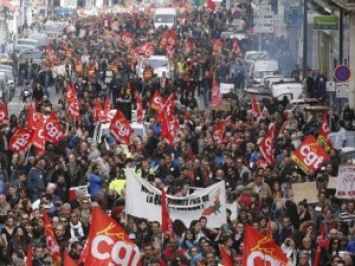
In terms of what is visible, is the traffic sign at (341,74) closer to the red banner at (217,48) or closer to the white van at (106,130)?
the white van at (106,130)

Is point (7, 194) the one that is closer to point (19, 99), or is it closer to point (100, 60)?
point (19, 99)

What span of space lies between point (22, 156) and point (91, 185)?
2.56 m

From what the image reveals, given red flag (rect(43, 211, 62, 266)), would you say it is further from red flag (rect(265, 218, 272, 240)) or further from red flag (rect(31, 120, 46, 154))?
red flag (rect(31, 120, 46, 154))

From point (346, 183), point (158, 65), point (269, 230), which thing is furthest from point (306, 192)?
point (158, 65)

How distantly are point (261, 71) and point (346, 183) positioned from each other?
33086 mm

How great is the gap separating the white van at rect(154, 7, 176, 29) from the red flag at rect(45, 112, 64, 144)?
56174 millimetres

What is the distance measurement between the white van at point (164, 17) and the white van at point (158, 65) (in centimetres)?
2963

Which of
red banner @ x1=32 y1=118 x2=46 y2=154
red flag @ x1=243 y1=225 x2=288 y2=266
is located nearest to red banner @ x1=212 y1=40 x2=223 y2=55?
red banner @ x1=32 y1=118 x2=46 y2=154

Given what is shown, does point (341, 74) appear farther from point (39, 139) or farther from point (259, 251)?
point (259, 251)

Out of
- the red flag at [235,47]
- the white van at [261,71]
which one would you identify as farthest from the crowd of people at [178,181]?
the red flag at [235,47]

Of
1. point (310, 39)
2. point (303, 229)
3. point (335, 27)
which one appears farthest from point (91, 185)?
point (310, 39)

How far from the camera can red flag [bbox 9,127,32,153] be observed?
35.0 meters

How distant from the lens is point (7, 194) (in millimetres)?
29188

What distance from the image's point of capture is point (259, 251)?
22.1 metres
